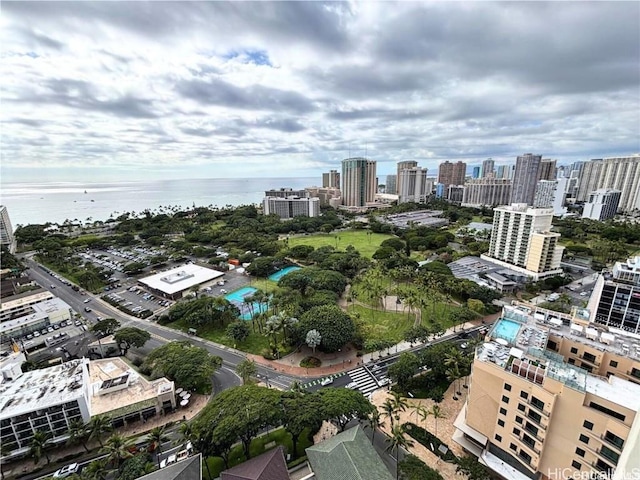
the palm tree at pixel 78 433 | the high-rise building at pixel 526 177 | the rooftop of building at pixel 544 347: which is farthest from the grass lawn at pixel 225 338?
the high-rise building at pixel 526 177

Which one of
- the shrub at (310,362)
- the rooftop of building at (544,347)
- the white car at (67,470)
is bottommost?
the shrub at (310,362)

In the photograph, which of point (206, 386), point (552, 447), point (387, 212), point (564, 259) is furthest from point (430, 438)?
point (387, 212)

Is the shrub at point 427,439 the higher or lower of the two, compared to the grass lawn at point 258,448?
higher

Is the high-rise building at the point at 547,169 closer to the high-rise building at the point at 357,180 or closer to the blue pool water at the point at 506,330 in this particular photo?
the high-rise building at the point at 357,180

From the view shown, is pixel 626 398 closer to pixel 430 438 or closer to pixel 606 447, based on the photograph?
pixel 606 447

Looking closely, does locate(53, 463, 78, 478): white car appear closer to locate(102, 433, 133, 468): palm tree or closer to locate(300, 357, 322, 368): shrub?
locate(102, 433, 133, 468): palm tree

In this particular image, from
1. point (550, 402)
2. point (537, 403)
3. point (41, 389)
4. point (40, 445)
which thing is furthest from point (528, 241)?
point (41, 389)

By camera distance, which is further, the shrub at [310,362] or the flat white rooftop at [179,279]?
the flat white rooftop at [179,279]

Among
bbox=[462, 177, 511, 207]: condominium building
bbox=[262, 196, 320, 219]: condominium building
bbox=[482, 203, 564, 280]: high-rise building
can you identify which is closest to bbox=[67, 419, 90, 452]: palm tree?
bbox=[482, 203, 564, 280]: high-rise building
